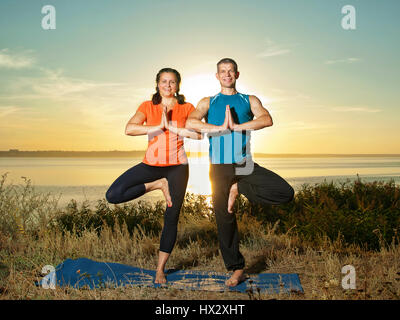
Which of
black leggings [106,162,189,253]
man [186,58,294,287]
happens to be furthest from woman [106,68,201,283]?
man [186,58,294,287]

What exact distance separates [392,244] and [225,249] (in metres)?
3.16

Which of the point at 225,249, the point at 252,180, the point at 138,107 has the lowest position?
the point at 225,249

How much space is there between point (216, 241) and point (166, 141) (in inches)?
126

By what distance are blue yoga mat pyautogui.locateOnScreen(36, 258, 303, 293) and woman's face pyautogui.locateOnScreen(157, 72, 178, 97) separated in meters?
2.40

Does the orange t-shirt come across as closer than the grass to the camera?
Yes

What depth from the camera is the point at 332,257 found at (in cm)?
677

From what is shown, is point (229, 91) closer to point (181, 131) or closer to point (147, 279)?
point (181, 131)

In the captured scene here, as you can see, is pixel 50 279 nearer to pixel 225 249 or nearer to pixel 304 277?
pixel 225 249

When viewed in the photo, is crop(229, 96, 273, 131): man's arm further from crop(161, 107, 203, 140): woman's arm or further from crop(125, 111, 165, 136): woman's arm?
crop(125, 111, 165, 136): woman's arm

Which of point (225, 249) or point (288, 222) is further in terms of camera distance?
→ point (288, 222)

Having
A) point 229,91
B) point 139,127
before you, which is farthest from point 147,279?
point 229,91

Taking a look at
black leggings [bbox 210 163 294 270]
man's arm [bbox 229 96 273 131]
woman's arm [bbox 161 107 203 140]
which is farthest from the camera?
black leggings [bbox 210 163 294 270]

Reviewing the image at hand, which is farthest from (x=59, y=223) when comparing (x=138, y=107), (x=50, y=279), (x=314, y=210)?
(x=314, y=210)

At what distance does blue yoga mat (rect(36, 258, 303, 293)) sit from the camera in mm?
5527
